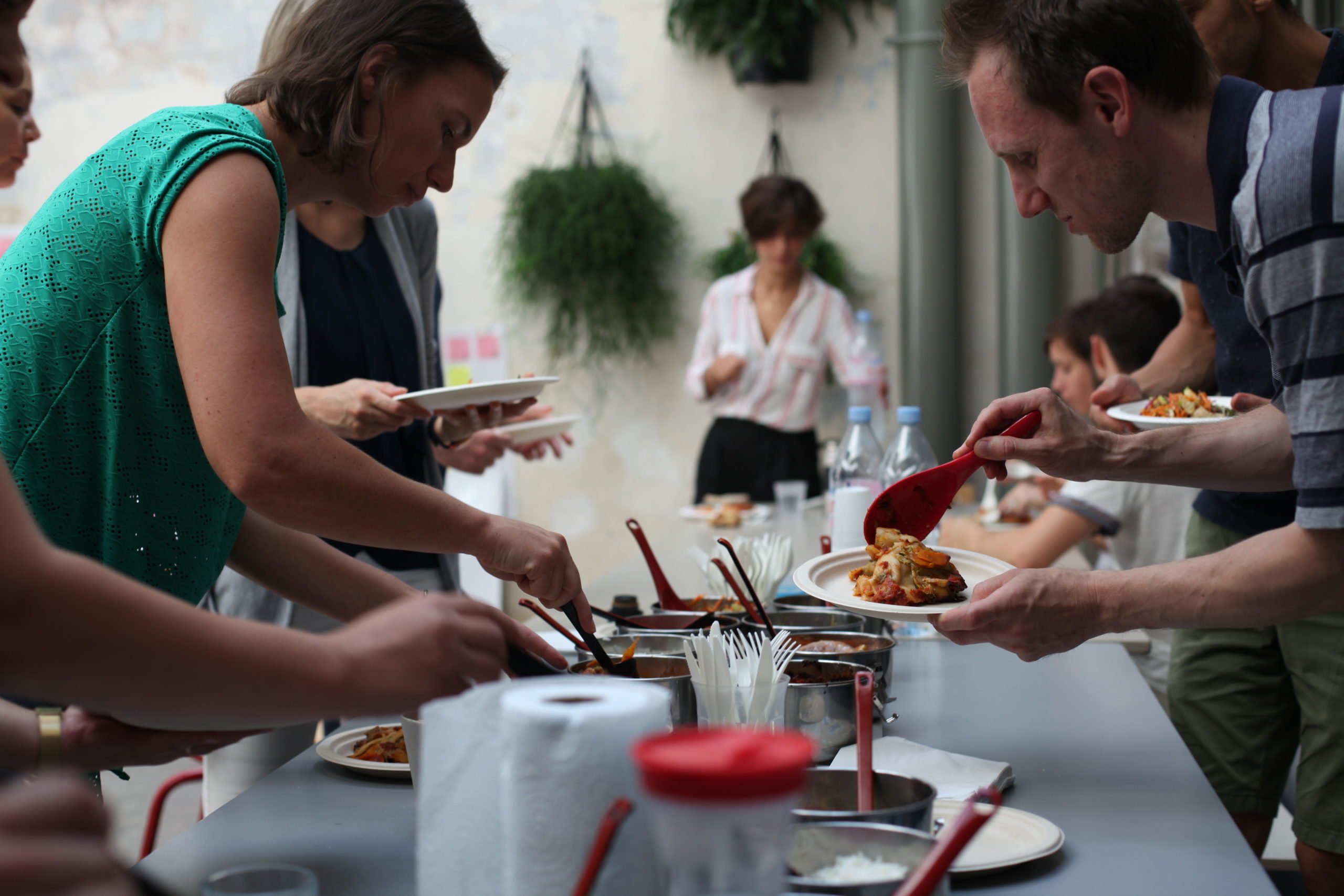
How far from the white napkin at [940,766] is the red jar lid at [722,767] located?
595 mm

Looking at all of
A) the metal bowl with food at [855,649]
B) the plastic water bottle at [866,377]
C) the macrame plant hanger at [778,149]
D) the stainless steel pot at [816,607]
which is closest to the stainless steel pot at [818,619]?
the stainless steel pot at [816,607]

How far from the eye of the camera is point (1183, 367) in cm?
260

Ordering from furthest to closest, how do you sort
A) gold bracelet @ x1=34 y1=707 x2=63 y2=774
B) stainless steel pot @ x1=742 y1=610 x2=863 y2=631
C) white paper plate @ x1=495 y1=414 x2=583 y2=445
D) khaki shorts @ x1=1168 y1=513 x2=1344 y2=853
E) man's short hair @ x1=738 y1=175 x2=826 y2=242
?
man's short hair @ x1=738 y1=175 x2=826 y2=242 < white paper plate @ x1=495 y1=414 x2=583 y2=445 < khaki shorts @ x1=1168 y1=513 x2=1344 y2=853 < stainless steel pot @ x1=742 y1=610 x2=863 y2=631 < gold bracelet @ x1=34 y1=707 x2=63 y2=774

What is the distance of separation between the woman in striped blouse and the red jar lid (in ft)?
13.7

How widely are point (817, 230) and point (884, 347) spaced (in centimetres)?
68

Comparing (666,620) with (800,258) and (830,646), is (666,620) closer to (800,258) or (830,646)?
(830,646)

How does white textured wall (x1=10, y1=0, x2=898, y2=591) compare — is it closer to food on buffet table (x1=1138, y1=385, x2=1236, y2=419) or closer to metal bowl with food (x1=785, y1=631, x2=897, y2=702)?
food on buffet table (x1=1138, y1=385, x2=1236, y2=419)

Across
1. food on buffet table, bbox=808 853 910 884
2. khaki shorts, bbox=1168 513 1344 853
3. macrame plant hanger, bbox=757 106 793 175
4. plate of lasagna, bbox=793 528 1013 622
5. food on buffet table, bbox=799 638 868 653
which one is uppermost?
macrame plant hanger, bbox=757 106 793 175

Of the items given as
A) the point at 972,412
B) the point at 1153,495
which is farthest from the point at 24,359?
the point at 972,412

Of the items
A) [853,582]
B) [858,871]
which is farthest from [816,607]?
[858,871]

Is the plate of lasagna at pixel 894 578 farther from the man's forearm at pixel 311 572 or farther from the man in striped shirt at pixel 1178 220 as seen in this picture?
the man's forearm at pixel 311 572

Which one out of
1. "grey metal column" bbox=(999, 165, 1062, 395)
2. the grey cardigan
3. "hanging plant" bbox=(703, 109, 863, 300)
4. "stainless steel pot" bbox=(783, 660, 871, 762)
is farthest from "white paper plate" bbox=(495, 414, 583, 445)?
"grey metal column" bbox=(999, 165, 1062, 395)

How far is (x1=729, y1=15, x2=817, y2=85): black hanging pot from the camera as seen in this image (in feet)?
17.2

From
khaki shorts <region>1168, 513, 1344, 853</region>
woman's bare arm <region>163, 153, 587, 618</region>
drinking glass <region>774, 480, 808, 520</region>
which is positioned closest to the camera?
woman's bare arm <region>163, 153, 587, 618</region>
